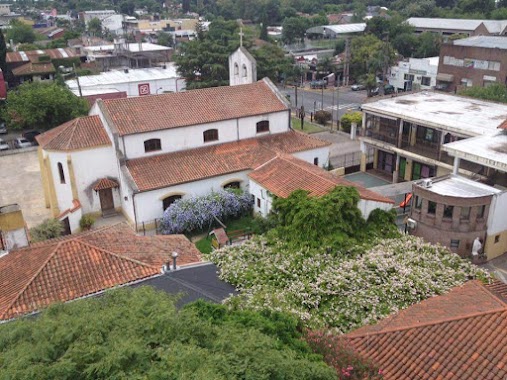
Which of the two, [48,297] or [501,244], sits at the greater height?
[48,297]

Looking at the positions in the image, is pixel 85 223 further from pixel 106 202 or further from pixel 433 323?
pixel 433 323

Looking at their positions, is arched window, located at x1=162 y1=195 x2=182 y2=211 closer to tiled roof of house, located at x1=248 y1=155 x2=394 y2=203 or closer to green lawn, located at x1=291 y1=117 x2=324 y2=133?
tiled roof of house, located at x1=248 y1=155 x2=394 y2=203

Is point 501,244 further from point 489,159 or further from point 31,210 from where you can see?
point 31,210

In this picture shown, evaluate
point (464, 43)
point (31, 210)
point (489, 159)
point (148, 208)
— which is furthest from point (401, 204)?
point (464, 43)

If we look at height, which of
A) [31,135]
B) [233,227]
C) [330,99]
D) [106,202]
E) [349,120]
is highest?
[349,120]

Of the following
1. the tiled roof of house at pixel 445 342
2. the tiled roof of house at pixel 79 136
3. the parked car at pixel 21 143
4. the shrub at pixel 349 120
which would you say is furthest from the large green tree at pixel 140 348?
the parked car at pixel 21 143

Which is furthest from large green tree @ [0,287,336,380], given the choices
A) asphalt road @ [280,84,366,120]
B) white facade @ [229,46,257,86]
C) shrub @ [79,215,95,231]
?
asphalt road @ [280,84,366,120]

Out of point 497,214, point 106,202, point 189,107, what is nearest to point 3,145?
point 106,202
